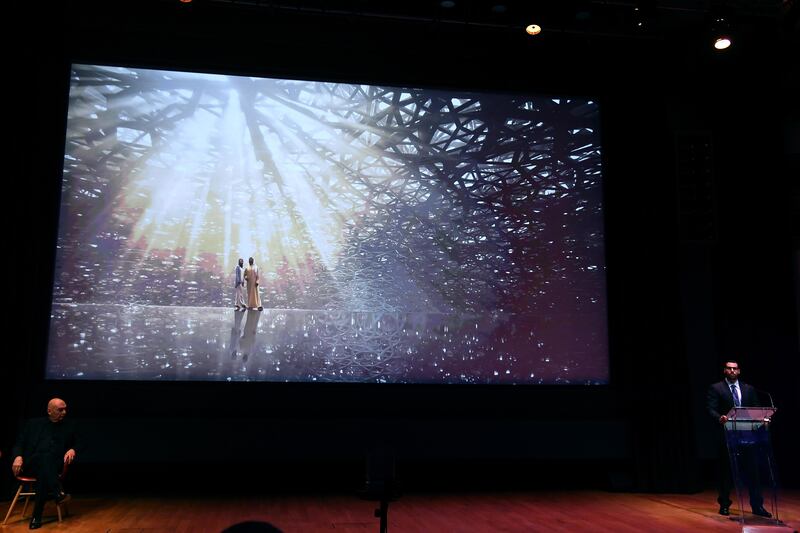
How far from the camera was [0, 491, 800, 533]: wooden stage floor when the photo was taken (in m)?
4.97

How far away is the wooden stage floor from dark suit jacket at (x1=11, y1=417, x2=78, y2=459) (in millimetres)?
478

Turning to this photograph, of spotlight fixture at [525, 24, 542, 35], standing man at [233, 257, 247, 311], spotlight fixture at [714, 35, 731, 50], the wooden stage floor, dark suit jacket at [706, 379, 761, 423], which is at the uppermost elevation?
spotlight fixture at [525, 24, 542, 35]

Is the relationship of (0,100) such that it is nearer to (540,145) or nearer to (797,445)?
(540,145)

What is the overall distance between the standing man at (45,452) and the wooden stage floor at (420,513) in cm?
24

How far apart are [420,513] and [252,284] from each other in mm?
2334

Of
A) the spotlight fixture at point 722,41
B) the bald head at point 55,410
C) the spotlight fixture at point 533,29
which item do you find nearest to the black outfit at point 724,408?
the spotlight fixture at point 722,41

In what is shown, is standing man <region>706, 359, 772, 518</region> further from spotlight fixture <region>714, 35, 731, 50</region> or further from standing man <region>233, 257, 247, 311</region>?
standing man <region>233, 257, 247, 311</region>

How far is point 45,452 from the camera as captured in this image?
5086 millimetres

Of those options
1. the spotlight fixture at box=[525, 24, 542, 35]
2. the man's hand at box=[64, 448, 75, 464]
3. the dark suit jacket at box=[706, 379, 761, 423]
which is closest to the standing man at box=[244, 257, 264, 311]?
the man's hand at box=[64, 448, 75, 464]

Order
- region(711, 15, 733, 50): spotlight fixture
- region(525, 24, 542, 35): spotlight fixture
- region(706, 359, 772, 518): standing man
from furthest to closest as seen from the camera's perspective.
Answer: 1. region(525, 24, 542, 35): spotlight fixture
2. region(711, 15, 733, 50): spotlight fixture
3. region(706, 359, 772, 518): standing man

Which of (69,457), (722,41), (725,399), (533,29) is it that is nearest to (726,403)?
(725,399)

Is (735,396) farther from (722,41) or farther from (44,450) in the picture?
(44,450)

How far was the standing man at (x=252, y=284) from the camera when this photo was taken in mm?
6176

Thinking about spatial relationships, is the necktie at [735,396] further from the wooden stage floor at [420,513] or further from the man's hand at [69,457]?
the man's hand at [69,457]
